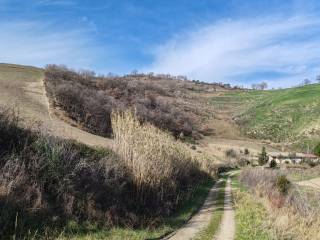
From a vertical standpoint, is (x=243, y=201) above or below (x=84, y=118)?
below

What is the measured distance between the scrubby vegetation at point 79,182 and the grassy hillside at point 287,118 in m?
98.0

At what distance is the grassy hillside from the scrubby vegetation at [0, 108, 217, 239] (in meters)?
98.0

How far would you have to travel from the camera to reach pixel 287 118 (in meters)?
138

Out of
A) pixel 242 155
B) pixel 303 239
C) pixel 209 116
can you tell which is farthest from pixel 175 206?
pixel 209 116

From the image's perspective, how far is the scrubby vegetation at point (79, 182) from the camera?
13.5 metres

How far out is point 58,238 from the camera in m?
12.1

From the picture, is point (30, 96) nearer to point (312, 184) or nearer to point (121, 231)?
point (312, 184)

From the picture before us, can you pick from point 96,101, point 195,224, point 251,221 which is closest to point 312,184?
point 96,101

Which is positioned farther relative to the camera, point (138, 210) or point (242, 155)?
point (242, 155)

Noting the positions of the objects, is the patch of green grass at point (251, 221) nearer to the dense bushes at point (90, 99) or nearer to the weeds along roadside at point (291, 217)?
the weeds along roadside at point (291, 217)

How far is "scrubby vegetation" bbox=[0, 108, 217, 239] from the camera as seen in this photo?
1353 centimetres

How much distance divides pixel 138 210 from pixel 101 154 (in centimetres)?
402

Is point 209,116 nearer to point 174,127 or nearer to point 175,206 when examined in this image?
point 174,127

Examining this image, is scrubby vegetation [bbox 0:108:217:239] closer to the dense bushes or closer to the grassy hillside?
the dense bushes
